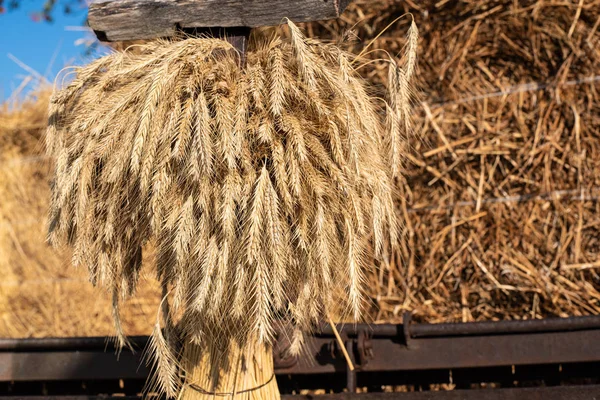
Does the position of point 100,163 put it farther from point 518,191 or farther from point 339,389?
point 518,191

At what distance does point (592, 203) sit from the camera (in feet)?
6.73

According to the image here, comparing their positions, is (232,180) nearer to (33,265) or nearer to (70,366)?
(70,366)

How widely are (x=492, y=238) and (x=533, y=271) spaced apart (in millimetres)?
174

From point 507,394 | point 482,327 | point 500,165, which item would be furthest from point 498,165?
point 507,394

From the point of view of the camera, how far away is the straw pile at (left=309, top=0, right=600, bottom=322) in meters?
2.06

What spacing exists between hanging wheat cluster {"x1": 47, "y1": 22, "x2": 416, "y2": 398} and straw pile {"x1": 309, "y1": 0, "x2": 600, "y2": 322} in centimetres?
103

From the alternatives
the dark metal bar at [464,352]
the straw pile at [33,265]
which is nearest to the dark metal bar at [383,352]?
the dark metal bar at [464,352]

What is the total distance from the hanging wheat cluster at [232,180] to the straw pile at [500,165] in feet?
3.37

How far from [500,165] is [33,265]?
2.39 metres

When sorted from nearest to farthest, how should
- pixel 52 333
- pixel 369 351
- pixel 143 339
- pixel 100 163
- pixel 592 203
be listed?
pixel 100 163 < pixel 369 351 < pixel 143 339 < pixel 592 203 < pixel 52 333

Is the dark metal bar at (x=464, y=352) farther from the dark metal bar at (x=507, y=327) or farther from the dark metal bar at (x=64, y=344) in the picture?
the dark metal bar at (x=64, y=344)

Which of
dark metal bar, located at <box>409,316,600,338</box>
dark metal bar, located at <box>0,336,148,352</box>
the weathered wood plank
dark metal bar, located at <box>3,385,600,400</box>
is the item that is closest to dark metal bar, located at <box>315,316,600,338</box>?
dark metal bar, located at <box>409,316,600,338</box>

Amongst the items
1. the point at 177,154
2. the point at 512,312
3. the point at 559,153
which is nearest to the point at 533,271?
the point at 512,312

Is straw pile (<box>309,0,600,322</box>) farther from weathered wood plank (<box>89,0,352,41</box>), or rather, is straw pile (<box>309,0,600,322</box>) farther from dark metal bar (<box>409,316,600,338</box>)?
weathered wood plank (<box>89,0,352,41</box>)
